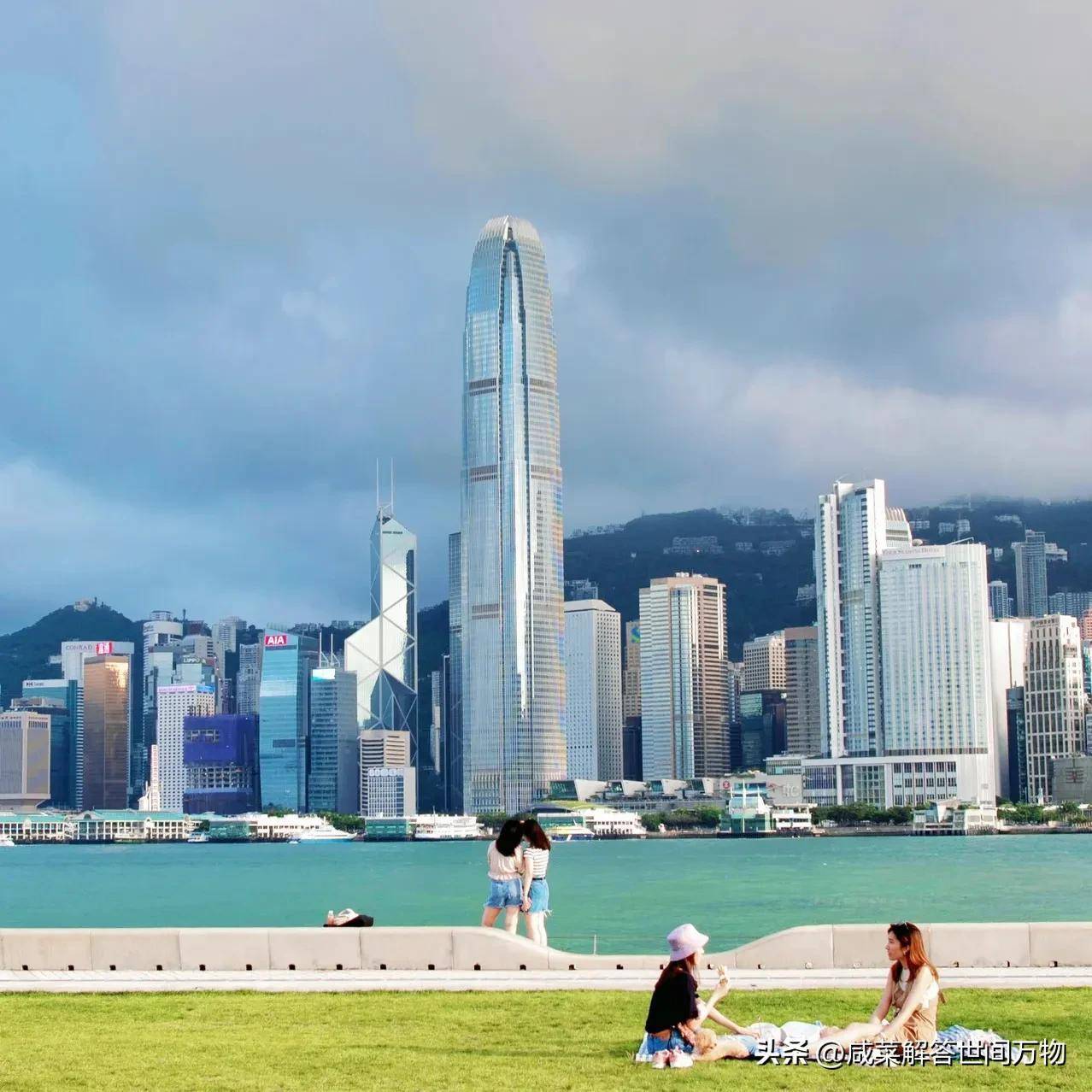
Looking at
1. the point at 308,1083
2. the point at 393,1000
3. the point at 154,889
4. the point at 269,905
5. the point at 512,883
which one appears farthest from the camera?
the point at 154,889

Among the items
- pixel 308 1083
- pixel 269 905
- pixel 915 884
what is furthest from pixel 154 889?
pixel 308 1083

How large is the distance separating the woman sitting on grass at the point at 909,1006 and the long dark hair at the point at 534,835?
8213 mm

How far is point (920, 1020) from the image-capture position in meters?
17.5

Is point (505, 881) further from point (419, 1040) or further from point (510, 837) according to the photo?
point (419, 1040)

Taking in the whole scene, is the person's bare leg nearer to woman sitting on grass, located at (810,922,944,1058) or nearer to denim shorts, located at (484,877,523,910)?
woman sitting on grass, located at (810,922,944,1058)

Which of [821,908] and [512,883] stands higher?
[512,883]

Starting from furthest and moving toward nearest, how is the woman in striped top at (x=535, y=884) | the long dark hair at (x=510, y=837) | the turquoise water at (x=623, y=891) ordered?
the turquoise water at (x=623, y=891), the woman in striped top at (x=535, y=884), the long dark hair at (x=510, y=837)

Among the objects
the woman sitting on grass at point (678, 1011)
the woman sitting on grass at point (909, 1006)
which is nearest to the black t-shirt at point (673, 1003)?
the woman sitting on grass at point (678, 1011)

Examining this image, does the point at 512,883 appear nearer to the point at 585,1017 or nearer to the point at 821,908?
the point at 585,1017

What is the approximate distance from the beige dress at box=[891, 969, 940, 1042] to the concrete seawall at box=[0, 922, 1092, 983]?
716 cm

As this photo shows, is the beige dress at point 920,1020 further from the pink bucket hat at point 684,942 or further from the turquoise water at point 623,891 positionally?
the turquoise water at point 623,891

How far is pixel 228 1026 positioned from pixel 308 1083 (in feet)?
13.2

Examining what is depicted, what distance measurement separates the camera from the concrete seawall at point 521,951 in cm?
2498

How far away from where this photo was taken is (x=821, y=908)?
78062 mm
